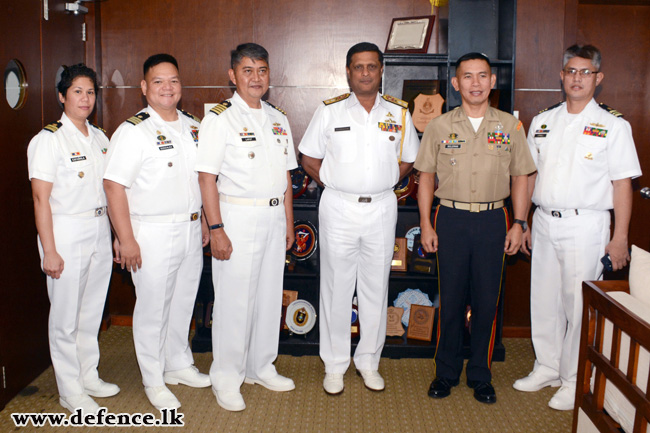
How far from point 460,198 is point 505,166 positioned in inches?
12.0

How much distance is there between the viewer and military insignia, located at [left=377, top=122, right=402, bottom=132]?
130 inches

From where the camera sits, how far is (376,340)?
11.3ft

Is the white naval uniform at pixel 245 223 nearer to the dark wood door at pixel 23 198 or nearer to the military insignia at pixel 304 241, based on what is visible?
the military insignia at pixel 304 241

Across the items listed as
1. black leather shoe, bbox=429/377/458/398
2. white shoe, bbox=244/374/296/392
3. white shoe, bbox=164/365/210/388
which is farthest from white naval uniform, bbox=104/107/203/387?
black leather shoe, bbox=429/377/458/398

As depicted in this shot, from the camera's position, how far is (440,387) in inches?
130

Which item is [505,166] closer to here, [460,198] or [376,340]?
[460,198]

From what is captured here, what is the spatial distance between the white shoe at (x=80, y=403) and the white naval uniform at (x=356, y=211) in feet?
4.27

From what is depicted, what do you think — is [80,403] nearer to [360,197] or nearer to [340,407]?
[340,407]

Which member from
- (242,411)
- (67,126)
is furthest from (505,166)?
(67,126)

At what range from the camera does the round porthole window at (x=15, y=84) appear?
3.19 meters

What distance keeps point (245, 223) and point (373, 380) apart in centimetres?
122

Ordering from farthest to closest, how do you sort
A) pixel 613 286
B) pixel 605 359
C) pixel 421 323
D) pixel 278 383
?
pixel 421 323 < pixel 278 383 < pixel 613 286 < pixel 605 359

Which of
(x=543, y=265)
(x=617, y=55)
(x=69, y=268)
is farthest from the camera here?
(x=617, y=55)

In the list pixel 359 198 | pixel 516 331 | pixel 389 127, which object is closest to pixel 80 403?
pixel 359 198
